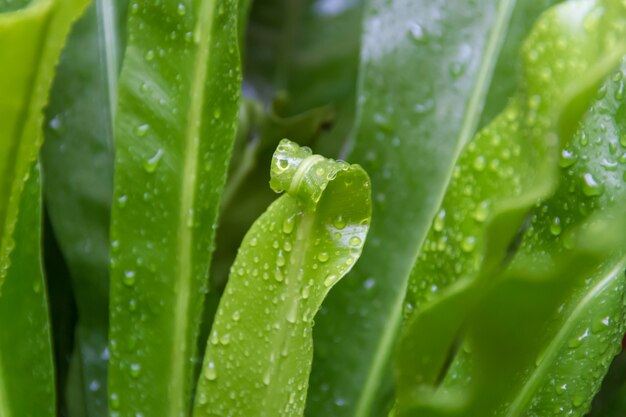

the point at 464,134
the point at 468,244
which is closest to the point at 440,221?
the point at 468,244

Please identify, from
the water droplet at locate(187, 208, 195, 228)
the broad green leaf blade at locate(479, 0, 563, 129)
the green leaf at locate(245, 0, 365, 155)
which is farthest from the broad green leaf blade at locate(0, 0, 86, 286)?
the green leaf at locate(245, 0, 365, 155)

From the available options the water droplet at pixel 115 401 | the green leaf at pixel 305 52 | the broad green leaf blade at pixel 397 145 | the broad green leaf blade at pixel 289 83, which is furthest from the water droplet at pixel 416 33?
the water droplet at pixel 115 401

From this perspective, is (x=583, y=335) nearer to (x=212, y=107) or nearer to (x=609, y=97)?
(x=609, y=97)

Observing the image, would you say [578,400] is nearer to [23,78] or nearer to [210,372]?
[210,372]

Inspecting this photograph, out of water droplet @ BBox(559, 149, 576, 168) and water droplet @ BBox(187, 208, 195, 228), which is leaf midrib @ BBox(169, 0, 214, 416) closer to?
water droplet @ BBox(187, 208, 195, 228)

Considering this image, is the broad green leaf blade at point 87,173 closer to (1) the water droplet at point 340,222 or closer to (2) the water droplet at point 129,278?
(2) the water droplet at point 129,278
